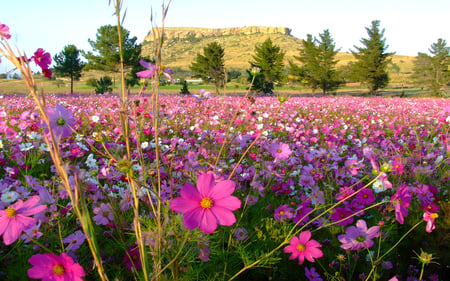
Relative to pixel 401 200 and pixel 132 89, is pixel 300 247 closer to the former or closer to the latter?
pixel 401 200

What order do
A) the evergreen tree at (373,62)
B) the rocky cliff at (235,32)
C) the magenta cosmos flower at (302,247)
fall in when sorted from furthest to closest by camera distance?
1. the rocky cliff at (235,32)
2. the evergreen tree at (373,62)
3. the magenta cosmos flower at (302,247)

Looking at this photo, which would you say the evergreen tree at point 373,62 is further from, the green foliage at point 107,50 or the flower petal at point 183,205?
the flower petal at point 183,205

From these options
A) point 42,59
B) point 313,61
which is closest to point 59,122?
point 42,59

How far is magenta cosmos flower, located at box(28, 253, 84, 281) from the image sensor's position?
73 cm

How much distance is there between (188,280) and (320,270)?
0.79 m

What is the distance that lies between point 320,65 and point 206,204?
35.8m

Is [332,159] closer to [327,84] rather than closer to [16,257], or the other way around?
[16,257]

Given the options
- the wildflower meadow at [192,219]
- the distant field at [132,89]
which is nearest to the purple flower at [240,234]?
the wildflower meadow at [192,219]

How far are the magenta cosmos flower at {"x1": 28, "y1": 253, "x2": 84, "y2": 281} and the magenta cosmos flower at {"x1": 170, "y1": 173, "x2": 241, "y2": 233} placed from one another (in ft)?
1.01

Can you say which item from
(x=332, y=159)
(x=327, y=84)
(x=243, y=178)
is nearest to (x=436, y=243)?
(x=332, y=159)

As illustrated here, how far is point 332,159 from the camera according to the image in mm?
2498

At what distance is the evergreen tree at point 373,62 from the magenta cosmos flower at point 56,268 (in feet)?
119

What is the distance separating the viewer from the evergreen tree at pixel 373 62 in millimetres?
31766

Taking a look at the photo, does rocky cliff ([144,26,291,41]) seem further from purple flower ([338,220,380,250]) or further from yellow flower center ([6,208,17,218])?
yellow flower center ([6,208,17,218])
